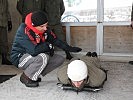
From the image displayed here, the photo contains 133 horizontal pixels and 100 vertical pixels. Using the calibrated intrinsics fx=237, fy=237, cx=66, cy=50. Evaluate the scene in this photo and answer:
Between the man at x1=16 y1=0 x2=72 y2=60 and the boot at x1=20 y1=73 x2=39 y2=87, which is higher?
the man at x1=16 y1=0 x2=72 y2=60

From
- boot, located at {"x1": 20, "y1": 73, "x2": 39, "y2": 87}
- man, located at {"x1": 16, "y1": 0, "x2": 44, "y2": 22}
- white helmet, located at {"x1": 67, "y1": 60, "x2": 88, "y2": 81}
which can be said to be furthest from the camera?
man, located at {"x1": 16, "y1": 0, "x2": 44, "y2": 22}

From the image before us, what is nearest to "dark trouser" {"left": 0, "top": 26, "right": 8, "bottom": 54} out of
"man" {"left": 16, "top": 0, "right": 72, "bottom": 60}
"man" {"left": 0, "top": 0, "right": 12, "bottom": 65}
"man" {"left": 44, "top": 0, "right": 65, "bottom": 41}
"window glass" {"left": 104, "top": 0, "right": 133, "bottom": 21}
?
"man" {"left": 0, "top": 0, "right": 12, "bottom": 65}

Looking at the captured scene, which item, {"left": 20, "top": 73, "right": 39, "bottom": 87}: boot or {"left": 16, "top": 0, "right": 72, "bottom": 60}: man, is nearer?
{"left": 20, "top": 73, "right": 39, "bottom": 87}: boot

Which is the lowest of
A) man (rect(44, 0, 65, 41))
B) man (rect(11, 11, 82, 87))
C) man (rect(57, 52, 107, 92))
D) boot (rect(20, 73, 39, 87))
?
boot (rect(20, 73, 39, 87))

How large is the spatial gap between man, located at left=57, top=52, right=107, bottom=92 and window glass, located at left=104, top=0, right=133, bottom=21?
1766 millimetres

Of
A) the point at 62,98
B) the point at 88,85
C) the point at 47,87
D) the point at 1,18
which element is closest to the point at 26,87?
the point at 47,87

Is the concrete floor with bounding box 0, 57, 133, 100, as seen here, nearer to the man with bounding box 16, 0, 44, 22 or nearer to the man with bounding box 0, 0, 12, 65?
the man with bounding box 0, 0, 12, 65

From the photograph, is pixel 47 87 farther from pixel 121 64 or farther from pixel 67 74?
pixel 121 64

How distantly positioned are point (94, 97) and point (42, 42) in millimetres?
802

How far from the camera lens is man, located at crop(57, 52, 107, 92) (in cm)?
221

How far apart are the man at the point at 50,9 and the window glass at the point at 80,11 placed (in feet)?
0.56

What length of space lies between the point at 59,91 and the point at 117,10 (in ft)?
6.95

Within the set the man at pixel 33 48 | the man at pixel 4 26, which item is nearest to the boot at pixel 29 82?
the man at pixel 33 48

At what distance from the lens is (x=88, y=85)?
2375mm
